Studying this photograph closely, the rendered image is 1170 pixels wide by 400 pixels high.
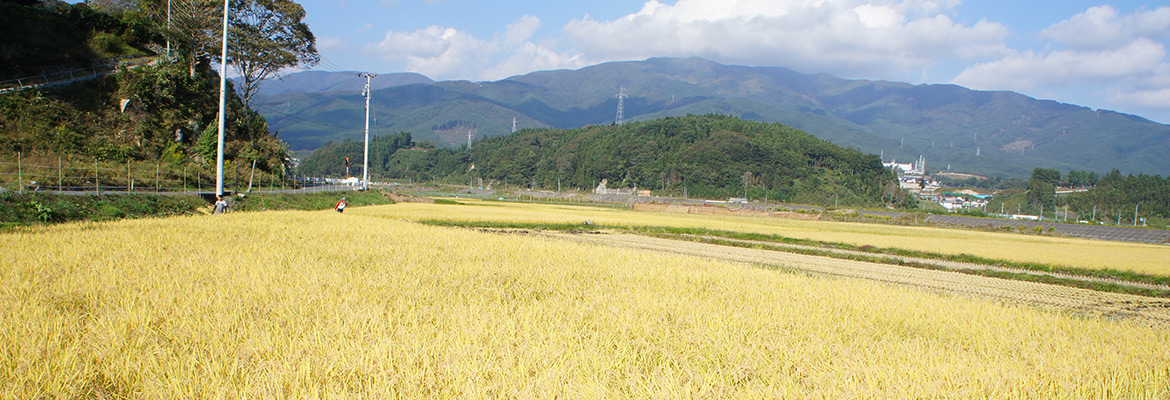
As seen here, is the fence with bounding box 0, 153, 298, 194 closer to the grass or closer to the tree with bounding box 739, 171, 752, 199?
the grass

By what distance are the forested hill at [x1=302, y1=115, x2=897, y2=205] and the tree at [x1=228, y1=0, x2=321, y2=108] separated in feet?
258

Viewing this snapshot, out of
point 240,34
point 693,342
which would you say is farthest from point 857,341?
point 240,34

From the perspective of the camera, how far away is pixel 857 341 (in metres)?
5.58

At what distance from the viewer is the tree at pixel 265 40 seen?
42.5 meters

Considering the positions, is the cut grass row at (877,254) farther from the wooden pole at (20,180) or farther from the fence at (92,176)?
the wooden pole at (20,180)

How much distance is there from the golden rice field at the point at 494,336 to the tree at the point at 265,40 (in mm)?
38969

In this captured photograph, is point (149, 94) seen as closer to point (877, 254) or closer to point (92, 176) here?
point (92, 176)

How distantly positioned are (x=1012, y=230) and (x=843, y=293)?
55.5m

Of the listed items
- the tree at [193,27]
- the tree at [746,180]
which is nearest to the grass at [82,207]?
the tree at [193,27]

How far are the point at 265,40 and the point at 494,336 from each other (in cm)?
4724

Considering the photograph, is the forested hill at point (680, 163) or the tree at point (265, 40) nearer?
the tree at point (265, 40)

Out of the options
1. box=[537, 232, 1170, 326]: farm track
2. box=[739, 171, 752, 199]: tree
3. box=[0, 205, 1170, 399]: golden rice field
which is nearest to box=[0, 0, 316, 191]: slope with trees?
box=[0, 205, 1170, 399]: golden rice field

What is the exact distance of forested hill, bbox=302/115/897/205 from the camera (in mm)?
116250

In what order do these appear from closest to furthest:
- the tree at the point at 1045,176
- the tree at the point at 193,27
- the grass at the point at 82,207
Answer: the grass at the point at 82,207 → the tree at the point at 193,27 → the tree at the point at 1045,176
